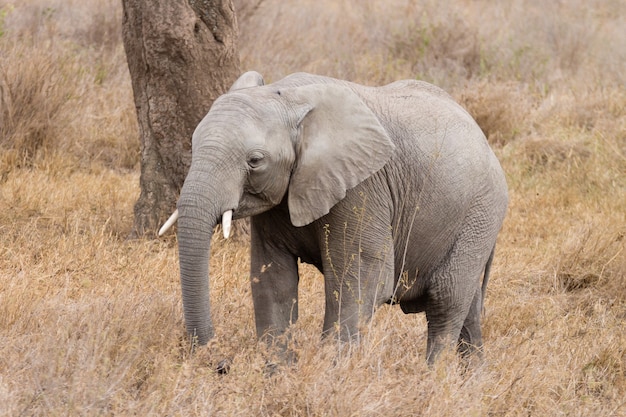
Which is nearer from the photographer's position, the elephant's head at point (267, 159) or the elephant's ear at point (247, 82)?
the elephant's head at point (267, 159)

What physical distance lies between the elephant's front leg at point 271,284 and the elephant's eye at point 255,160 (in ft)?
2.10

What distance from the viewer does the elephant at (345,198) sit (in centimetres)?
418

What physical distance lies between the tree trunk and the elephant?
193cm

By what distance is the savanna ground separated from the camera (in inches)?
166

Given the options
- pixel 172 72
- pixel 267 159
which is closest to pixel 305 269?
pixel 172 72

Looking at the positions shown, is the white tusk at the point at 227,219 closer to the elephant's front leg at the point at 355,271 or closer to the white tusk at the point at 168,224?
the white tusk at the point at 168,224

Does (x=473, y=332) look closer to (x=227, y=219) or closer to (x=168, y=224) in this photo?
(x=227, y=219)

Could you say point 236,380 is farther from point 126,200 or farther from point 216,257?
point 126,200

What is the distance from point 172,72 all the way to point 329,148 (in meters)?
2.60

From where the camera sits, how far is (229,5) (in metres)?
6.85

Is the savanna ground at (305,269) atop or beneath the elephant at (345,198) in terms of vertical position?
beneath

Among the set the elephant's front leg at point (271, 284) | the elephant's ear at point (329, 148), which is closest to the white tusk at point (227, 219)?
the elephant's ear at point (329, 148)

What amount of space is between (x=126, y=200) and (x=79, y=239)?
131 centimetres

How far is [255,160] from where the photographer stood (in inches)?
167
